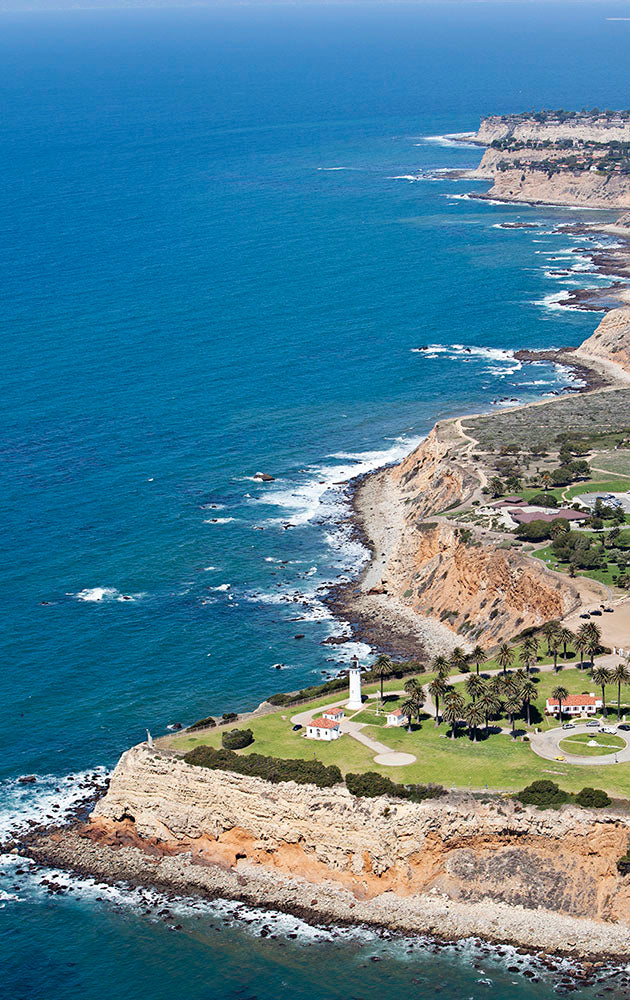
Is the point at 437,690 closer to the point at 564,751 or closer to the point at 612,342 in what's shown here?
the point at 564,751

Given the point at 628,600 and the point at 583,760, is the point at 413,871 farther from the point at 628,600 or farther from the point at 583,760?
the point at 628,600

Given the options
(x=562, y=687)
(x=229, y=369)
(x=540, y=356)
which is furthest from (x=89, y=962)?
(x=540, y=356)

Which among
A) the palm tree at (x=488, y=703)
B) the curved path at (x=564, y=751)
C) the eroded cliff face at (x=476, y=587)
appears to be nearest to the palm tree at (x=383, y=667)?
the palm tree at (x=488, y=703)

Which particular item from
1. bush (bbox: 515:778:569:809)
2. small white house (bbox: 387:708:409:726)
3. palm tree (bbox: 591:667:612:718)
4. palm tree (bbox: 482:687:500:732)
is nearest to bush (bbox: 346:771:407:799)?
bush (bbox: 515:778:569:809)

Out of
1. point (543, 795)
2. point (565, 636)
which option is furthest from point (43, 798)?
point (565, 636)

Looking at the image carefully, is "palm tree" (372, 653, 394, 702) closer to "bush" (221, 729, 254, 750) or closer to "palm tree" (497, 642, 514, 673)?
"palm tree" (497, 642, 514, 673)

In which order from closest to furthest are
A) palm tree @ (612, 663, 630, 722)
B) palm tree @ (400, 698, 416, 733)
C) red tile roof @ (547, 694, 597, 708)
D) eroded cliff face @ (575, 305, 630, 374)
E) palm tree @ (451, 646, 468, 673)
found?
palm tree @ (612, 663, 630, 722), palm tree @ (400, 698, 416, 733), red tile roof @ (547, 694, 597, 708), palm tree @ (451, 646, 468, 673), eroded cliff face @ (575, 305, 630, 374)
